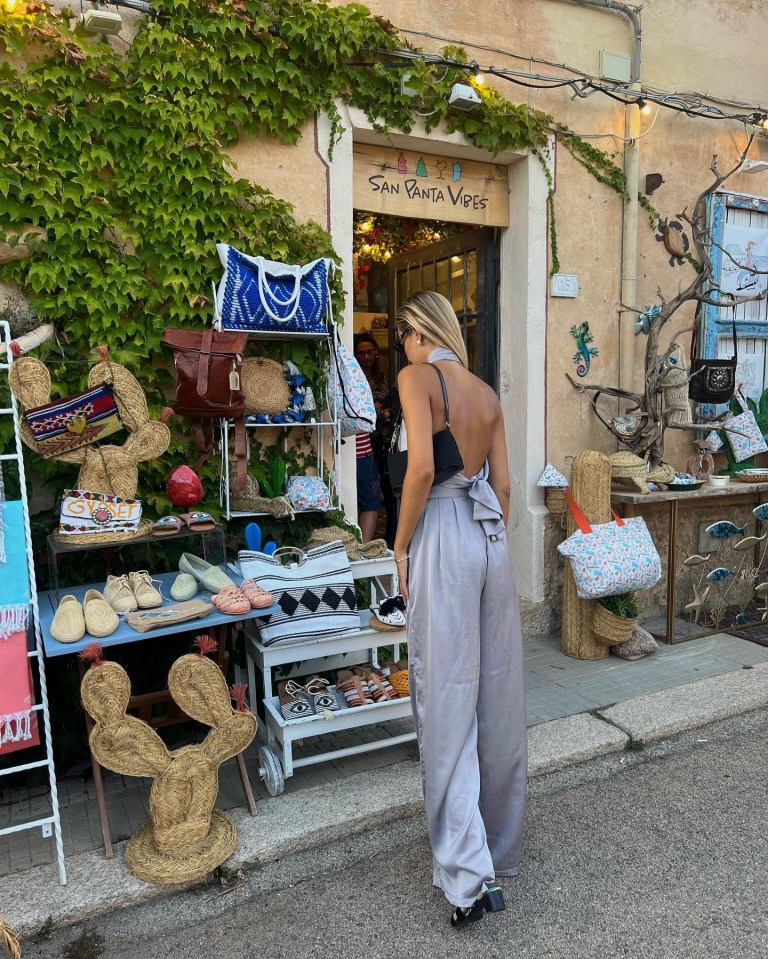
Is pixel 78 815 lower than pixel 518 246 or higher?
lower

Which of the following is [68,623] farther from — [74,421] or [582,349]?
[582,349]

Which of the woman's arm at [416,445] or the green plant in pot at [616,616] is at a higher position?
the woman's arm at [416,445]

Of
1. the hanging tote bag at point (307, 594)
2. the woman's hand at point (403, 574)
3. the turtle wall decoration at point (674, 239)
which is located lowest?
the hanging tote bag at point (307, 594)

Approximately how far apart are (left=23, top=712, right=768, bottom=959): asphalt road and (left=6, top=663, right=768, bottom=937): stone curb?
6 centimetres

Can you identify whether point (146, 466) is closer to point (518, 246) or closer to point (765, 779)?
point (518, 246)

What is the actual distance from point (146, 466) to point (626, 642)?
3171mm

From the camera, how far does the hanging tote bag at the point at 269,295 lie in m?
3.59

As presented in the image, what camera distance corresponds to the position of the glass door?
5188mm

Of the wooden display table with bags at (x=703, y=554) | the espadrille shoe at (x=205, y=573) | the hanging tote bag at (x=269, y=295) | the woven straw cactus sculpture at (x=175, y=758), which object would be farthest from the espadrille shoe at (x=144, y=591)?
the wooden display table with bags at (x=703, y=554)

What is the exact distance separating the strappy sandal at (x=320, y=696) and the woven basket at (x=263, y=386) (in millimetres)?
1391

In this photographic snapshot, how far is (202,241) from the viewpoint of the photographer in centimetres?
368

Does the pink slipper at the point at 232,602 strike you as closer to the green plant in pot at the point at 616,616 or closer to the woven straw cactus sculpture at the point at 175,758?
the woven straw cactus sculpture at the point at 175,758

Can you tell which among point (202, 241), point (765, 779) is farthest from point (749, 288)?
point (202, 241)

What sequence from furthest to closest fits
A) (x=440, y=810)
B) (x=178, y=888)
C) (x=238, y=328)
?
(x=238, y=328) → (x=178, y=888) → (x=440, y=810)
